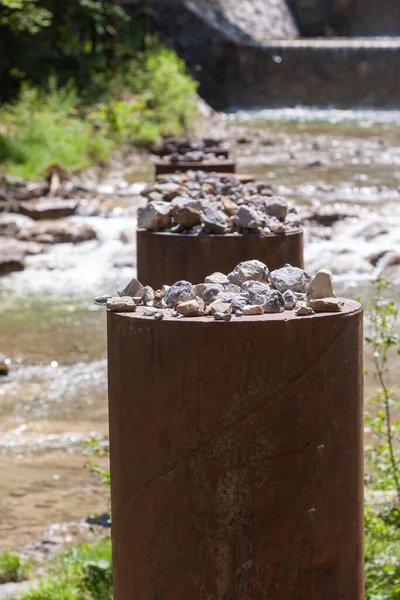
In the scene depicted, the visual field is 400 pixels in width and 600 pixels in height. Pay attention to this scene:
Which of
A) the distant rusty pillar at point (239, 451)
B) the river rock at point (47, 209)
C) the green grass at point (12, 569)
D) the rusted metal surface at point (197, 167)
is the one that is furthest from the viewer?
the river rock at point (47, 209)

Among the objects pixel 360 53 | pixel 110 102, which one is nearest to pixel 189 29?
pixel 360 53

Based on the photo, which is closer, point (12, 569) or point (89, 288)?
point (12, 569)

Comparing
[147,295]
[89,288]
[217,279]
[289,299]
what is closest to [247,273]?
[217,279]

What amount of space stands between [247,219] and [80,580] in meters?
1.54

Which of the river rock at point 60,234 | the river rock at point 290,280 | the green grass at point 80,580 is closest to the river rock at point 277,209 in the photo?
the green grass at point 80,580

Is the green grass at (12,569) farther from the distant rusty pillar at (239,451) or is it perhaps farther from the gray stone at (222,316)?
the gray stone at (222,316)

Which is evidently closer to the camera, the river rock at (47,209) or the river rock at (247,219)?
the river rock at (247,219)

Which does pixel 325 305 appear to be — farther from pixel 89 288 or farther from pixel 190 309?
pixel 89 288

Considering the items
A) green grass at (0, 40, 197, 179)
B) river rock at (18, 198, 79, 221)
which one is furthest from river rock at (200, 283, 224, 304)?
green grass at (0, 40, 197, 179)

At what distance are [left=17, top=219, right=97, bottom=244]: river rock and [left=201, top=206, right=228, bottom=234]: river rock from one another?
926cm

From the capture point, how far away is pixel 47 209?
50.4ft

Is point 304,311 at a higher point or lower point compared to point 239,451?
higher

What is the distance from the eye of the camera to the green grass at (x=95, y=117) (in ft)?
64.7

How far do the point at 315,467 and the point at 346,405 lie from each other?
0.16m
